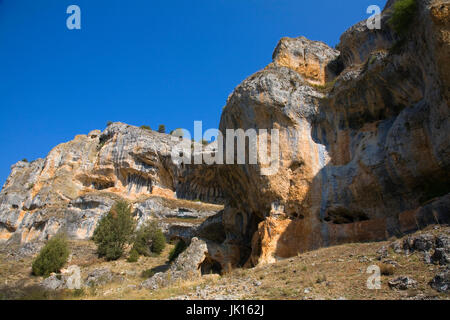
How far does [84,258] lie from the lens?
25.5 m

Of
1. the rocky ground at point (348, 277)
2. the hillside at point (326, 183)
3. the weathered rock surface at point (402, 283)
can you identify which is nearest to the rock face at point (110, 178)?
the hillside at point (326, 183)

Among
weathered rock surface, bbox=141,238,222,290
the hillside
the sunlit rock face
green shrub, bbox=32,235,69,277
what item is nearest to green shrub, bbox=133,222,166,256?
the hillside

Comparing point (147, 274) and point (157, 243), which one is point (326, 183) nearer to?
point (147, 274)

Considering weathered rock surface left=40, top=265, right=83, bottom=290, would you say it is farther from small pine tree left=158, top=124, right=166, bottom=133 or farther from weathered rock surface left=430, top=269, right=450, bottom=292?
small pine tree left=158, top=124, right=166, bottom=133

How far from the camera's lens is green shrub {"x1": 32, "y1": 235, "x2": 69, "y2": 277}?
20.9 metres

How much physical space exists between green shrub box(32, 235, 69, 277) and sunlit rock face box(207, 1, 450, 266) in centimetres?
1160

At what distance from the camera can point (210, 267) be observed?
66.3 feet

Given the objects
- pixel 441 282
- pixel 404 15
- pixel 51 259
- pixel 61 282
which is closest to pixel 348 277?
→ pixel 441 282

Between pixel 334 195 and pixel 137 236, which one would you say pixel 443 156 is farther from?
pixel 137 236

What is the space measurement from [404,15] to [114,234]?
24854 millimetres

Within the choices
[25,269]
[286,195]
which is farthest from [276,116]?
[25,269]

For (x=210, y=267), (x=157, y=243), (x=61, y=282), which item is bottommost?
(x=61, y=282)

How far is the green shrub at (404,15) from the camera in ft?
45.6
